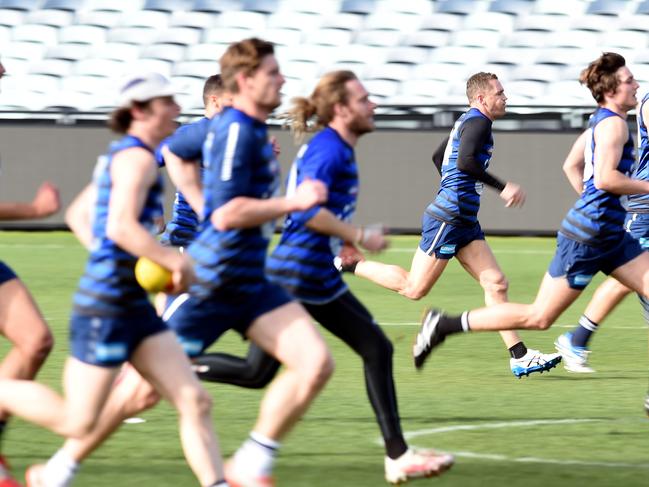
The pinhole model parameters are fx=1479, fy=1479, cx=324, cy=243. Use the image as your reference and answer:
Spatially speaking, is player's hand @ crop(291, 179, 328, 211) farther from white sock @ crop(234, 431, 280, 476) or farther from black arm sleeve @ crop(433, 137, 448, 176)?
black arm sleeve @ crop(433, 137, 448, 176)

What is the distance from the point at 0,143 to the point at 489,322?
44.0 ft

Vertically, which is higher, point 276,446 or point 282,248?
point 282,248

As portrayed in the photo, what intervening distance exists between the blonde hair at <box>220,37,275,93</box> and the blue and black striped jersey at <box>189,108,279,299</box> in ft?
0.44

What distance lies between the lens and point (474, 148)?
31.4 feet

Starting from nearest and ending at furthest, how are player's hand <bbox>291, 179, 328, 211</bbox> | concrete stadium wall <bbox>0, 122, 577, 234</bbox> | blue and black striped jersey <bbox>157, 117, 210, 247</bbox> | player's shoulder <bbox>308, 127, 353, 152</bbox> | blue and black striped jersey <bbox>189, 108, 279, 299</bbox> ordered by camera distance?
player's hand <bbox>291, 179, 328, 211</bbox>, blue and black striped jersey <bbox>189, 108, 279, 299</bbox>, player's shoulder <bbox>308, 127, 353, 152</bbox>, blue and black striped jersey <bbox>157, 117, 210, 247</bbox>, concrete stadium wall <bbox>0, 122, 577, 234</bbox>

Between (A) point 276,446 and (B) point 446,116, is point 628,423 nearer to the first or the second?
(A) point 276,446

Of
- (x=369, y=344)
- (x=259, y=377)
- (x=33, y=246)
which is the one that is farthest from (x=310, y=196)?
(x=33, y=246)

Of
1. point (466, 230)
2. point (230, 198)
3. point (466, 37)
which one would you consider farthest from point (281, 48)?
point (230, 198)

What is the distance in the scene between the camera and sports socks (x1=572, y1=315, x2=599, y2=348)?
31.9 ft

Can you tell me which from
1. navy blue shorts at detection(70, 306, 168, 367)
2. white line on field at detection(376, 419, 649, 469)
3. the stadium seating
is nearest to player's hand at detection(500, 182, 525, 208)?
white line on field at detection(376, 419, 649, 469)

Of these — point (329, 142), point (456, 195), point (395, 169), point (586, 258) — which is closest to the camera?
point (329, 142)

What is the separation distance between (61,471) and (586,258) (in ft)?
12.6

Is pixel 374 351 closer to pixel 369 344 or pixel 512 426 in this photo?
pixel 369 344

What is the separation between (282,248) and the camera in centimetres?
641
